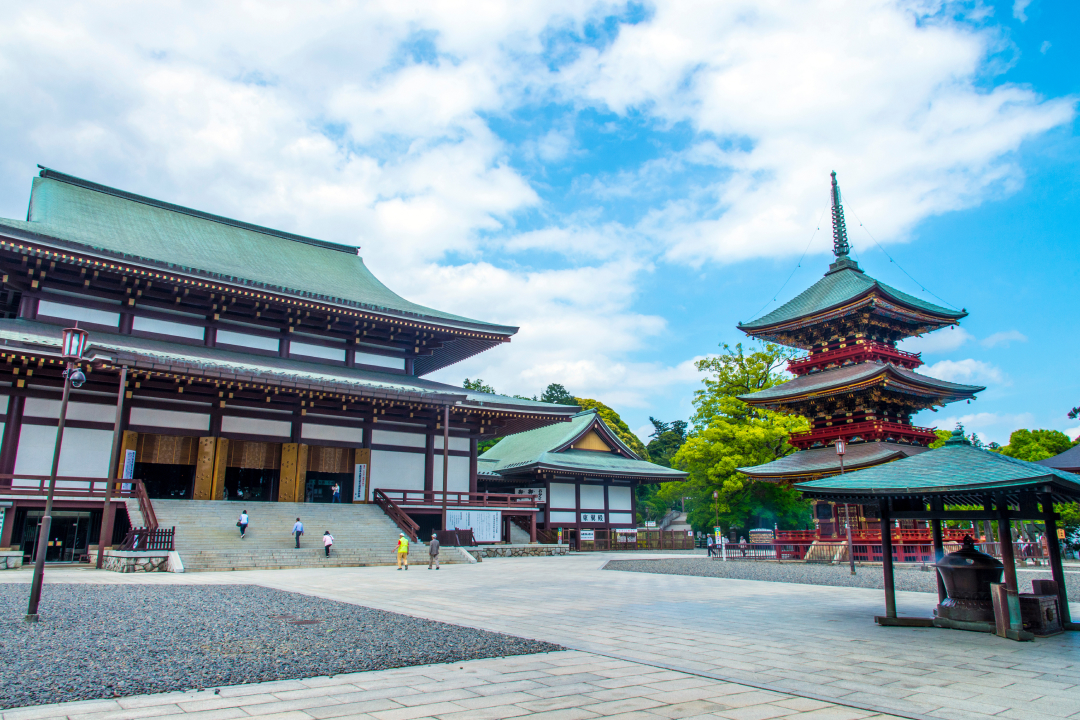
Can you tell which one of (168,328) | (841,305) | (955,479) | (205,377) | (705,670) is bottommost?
(705,670)

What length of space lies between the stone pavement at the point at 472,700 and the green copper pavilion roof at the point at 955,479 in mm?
4803

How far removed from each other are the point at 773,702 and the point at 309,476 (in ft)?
78.2

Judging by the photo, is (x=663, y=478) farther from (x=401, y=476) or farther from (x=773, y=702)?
(x=773, y=702)

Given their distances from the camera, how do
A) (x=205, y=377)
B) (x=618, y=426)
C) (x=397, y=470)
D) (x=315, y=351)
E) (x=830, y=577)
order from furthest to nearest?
1. (x=618, y=426)
2. (x=315, y=351)
3. (x=397, y=470)
4. (x=205, y=377)
5. (x=830, y=577)

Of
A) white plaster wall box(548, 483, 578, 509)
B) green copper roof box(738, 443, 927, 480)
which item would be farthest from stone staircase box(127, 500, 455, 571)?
green copper roof box(738, 443, 927, 480)

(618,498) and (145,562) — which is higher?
(618,498)

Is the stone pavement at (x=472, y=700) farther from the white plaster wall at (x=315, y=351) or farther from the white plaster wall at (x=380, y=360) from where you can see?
the white plaster wall at (x=380, y=360)

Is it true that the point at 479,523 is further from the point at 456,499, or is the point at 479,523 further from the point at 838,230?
the point at 838,230

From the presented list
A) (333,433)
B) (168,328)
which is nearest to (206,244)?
(168,328)

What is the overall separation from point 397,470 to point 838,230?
27.8 metres

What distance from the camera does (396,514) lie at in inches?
917

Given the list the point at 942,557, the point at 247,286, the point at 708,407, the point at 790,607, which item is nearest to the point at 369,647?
the point at 790,607

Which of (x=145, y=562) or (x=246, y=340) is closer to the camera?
(x=145, y=562)

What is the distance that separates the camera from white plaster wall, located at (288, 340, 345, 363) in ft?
85.9
